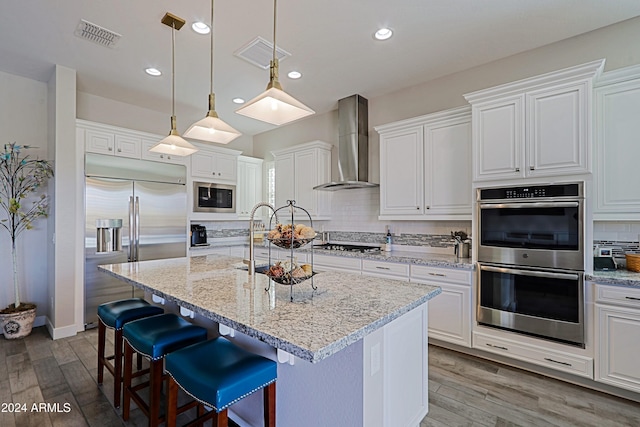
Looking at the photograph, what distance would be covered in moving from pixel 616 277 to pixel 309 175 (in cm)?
351

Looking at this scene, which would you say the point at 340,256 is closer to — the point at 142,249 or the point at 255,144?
the point at 142,249

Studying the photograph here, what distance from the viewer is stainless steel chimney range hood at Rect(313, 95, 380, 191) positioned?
4.15 metres

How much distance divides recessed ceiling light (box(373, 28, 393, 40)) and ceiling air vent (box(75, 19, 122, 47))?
2317mm

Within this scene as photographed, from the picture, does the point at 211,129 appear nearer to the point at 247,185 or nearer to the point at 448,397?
the point at 448,397

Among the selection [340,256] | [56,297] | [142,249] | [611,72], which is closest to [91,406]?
[56,297]

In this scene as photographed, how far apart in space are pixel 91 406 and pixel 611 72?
A: 4611 mm

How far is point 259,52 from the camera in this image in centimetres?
304

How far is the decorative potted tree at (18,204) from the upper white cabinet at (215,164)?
172cm

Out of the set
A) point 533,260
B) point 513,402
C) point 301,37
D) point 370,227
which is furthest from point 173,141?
point 513,402

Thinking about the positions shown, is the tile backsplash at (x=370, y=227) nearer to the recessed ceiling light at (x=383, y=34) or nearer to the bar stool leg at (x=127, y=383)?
the recessed ceiling light at (x=383, y=34)

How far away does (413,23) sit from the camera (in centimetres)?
262

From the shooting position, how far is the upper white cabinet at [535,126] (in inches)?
93.6

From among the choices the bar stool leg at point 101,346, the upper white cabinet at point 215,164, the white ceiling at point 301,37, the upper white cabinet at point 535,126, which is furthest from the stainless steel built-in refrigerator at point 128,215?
the upper white cabinet at point 535,126

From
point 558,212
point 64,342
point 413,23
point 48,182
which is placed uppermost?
point 413,23
